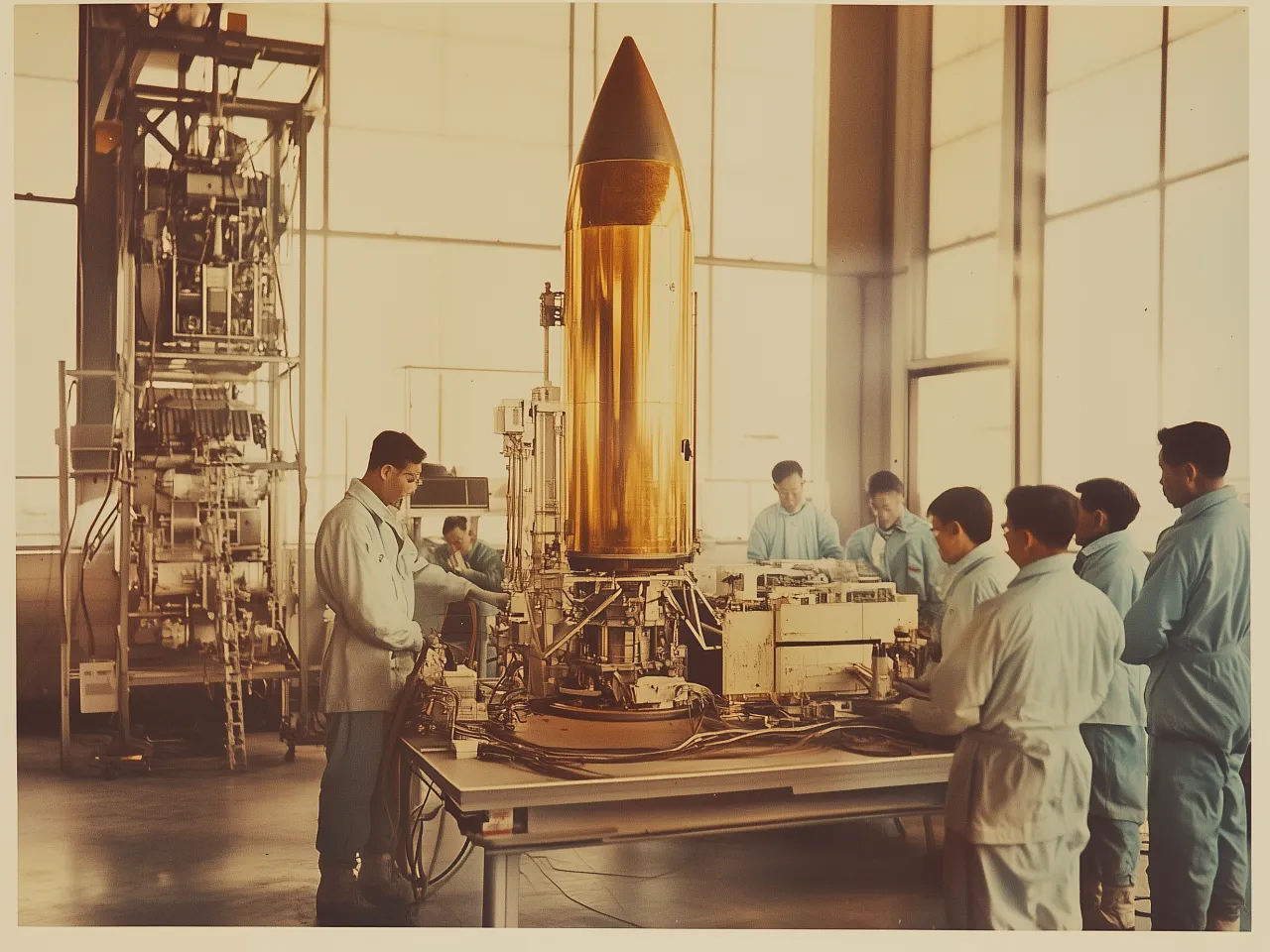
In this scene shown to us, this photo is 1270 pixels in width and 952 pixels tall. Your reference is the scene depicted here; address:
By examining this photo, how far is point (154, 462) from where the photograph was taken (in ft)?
14.9

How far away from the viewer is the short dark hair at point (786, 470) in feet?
15.0

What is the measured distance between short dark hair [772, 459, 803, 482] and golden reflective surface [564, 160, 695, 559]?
145 centimetres

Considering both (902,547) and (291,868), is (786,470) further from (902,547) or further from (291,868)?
(291,868)

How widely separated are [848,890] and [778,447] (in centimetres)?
185

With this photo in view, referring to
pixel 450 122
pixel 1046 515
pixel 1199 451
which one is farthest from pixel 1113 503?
pixel 450 122

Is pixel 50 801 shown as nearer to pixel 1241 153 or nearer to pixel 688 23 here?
pixel 688 23

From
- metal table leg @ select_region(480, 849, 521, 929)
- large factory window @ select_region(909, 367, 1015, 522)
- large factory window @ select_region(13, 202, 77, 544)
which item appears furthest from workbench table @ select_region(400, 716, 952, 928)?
large factory window @ select_region(909, 367, 1015, 522)

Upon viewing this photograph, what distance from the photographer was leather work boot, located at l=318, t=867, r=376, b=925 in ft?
10.6

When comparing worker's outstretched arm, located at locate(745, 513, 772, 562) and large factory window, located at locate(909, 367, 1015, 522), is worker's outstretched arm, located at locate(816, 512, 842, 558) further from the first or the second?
large factory window, located at locate(909, 367, 1015, 522)

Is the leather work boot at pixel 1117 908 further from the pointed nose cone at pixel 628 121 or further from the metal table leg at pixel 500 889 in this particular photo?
the pointed nose cone at pixel 628 121

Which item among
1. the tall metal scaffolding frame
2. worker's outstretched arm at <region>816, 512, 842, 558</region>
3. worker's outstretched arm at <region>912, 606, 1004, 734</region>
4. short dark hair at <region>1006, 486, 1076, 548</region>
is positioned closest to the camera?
worker's outstretched arm at <region>912, 606, 1004, 734</region>

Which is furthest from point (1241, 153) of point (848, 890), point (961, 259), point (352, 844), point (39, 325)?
point (39, 325)

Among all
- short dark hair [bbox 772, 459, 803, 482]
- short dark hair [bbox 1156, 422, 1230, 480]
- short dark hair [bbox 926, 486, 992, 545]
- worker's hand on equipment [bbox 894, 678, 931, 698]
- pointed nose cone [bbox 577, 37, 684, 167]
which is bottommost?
worker's hand on equipment [bbox 894, 678, 931, 698]

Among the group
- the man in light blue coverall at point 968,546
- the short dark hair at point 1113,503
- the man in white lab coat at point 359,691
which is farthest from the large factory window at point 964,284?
the man in white lab coat at point 359,691
